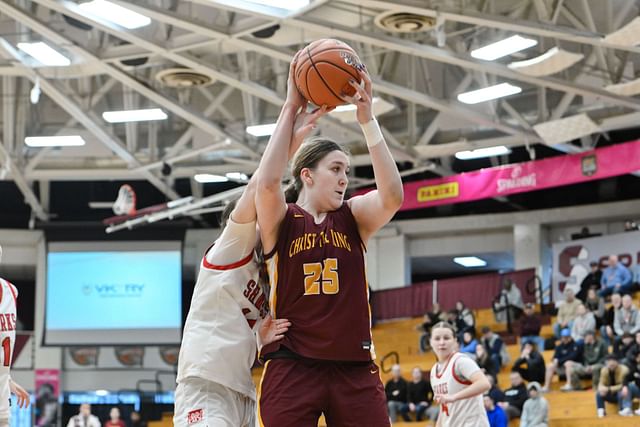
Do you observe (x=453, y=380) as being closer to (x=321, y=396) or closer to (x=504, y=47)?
(x=321, y=396)

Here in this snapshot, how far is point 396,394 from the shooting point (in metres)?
19.1

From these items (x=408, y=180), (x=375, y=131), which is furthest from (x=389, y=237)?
(x=375, y=131)

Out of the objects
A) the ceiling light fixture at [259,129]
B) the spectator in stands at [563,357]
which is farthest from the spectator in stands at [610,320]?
the ceiling light fixture at [259,129]

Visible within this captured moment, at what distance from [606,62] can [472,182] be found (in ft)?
18.2

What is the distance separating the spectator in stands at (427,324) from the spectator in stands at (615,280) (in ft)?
13.7

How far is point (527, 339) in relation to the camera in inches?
808

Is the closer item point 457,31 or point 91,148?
point 457,31

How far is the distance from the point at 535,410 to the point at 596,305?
15.7ft

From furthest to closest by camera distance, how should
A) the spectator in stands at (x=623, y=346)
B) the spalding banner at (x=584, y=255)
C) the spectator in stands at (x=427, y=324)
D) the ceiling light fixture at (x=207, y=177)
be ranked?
the ceiling light fixture at (x=207, y=177), the spectator in stands at (x=427, y=324), the spalding banner at (x=584, y=255), the spectator in stands at (x=623, y=346)

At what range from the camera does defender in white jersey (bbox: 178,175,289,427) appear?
16.5 ft

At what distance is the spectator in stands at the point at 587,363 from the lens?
17.9 metres

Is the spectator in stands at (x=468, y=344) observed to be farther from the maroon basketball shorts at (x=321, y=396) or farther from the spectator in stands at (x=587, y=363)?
the maroon basketball shorts at (x=321, y=396)

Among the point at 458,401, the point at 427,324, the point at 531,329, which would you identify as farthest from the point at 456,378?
the point at 427,324

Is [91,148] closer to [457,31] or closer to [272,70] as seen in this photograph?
[272,70]
